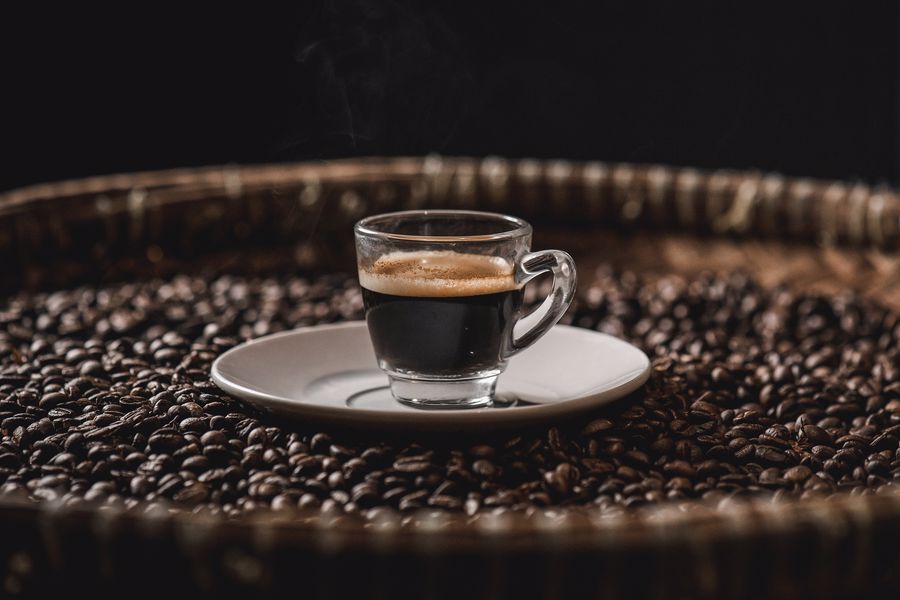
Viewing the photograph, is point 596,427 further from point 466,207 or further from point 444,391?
point 466,207

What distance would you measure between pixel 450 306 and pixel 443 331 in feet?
0.10

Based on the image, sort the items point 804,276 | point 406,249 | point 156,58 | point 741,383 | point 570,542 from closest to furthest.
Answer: point 570,542
point 406,249
point 741,383
point 804,276
point 156,58

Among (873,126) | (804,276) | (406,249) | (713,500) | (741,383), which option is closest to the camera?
(713,500)

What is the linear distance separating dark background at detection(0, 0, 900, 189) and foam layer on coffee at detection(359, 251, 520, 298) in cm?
209

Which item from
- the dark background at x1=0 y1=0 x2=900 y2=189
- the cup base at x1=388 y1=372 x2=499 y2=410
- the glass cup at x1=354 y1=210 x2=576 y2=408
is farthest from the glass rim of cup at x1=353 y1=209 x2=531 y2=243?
the dark background at x1=0 y1=0 x2=900 y2=189

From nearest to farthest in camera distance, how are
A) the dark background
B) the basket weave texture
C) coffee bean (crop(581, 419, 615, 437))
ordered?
coffee bean (crop(581, 419, 615, 437)) < the basket weave texture < the dark background

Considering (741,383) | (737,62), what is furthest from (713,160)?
(741,383)

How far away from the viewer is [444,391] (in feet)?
3.87

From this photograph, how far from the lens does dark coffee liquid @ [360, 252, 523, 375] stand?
116 cm

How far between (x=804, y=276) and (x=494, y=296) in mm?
1078

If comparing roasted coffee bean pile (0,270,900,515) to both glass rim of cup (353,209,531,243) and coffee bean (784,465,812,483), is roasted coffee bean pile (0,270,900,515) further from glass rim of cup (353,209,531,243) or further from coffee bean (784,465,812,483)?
glass rim of cup (353,209,531,243)

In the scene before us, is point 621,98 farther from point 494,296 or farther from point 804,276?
point 494,296

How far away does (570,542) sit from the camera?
763mm

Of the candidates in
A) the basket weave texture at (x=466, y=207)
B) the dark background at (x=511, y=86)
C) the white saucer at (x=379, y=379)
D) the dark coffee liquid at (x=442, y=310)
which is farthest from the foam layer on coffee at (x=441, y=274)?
the dark background at (x=511, y=86)
